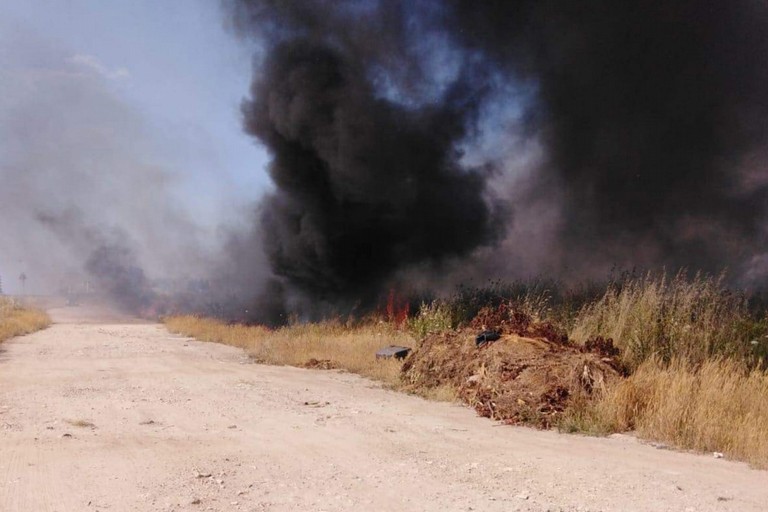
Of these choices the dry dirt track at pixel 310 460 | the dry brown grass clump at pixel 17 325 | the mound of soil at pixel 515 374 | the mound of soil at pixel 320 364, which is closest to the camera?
the dry dirt track at pixel 310 460

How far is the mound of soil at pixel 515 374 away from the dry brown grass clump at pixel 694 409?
312 mm

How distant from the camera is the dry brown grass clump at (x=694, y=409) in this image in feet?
20.1

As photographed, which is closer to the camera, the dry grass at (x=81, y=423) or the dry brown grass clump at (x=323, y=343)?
the dry grass at (x=81, y=423)

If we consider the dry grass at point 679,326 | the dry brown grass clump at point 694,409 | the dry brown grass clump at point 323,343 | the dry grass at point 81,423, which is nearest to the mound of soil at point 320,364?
the dry brown grass clump at point 323,343

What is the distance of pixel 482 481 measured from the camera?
492 cm

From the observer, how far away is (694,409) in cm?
677

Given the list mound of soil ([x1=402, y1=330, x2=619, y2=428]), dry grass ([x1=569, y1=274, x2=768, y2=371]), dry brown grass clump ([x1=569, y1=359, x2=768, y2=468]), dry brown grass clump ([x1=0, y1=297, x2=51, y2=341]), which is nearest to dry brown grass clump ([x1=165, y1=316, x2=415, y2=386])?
mound of soil ([x1=402, y1=330, x2=619, y2=428])

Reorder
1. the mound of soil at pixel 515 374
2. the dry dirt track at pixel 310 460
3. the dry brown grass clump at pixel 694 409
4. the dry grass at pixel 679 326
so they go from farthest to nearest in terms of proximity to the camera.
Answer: the dry grass at pixel 679 326 < the mound of soil at pixel 515 374 < the dry brown grass clump at pixel 694 409 < the dry dirt track at pixel 310 460

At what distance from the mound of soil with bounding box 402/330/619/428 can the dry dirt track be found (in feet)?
1.31

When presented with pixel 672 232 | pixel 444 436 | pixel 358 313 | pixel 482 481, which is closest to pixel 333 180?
pixel 358 313

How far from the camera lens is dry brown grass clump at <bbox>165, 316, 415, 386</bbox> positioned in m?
12.3

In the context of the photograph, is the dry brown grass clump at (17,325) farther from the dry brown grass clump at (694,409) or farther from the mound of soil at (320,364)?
the dry brown grass clump at (694,409)

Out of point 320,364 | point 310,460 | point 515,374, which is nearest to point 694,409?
point 515,374

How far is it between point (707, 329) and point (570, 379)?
2564mm
